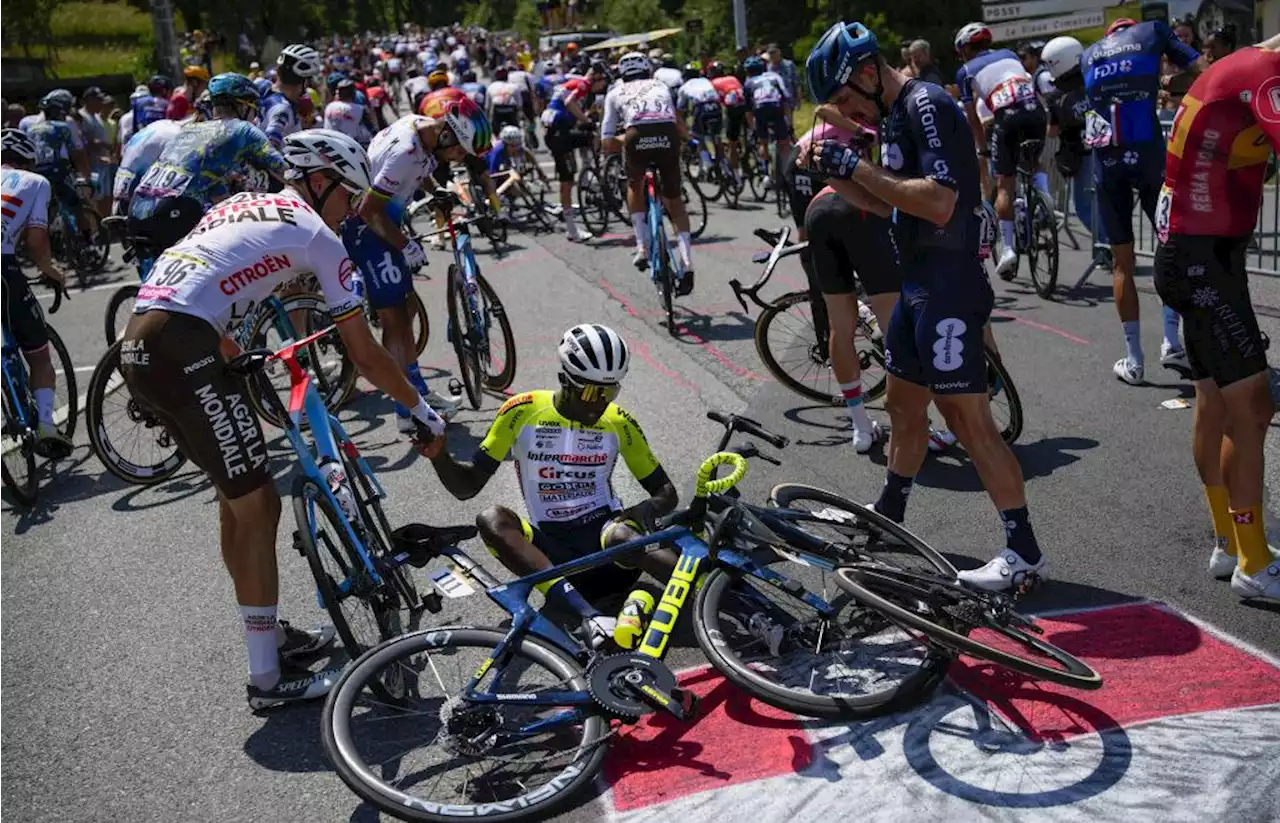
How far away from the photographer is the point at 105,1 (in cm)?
7281

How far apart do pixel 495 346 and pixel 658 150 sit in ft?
9.65

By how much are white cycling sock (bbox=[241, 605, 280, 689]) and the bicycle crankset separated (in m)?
1.43

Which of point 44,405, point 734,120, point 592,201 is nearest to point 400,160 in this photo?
point 44,405

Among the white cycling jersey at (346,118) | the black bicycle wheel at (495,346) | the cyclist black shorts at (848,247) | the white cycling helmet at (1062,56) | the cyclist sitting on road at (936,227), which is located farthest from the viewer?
the white cycling jersey at (346,118)

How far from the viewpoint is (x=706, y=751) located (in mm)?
4301

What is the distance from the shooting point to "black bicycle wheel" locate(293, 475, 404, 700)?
4625 millimetres

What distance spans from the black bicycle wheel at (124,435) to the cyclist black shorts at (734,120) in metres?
12.3

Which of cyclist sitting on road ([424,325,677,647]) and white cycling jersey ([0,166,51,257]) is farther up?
white cycling jersey ([0,166,51,257])

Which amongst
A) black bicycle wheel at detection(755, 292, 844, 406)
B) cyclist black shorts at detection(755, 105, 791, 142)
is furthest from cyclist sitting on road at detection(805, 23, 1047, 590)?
cyclist black shorts at detection(755, 105, 791, 142)

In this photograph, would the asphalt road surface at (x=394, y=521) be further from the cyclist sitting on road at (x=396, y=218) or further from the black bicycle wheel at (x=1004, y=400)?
the cyclist sitting on road at (x=396, y=218)

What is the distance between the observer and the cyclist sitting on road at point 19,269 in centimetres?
805

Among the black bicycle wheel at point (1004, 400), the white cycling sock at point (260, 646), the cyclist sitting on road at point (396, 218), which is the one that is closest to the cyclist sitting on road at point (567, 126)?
the cyclist sitting on road at point (396, 218)

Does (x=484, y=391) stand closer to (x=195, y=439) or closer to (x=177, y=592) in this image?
(x=177, y=592)

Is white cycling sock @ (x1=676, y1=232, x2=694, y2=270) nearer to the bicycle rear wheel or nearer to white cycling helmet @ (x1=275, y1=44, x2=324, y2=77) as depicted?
white cycling helmet @ (x1=275, y1=44, x2=324, y2=77)
